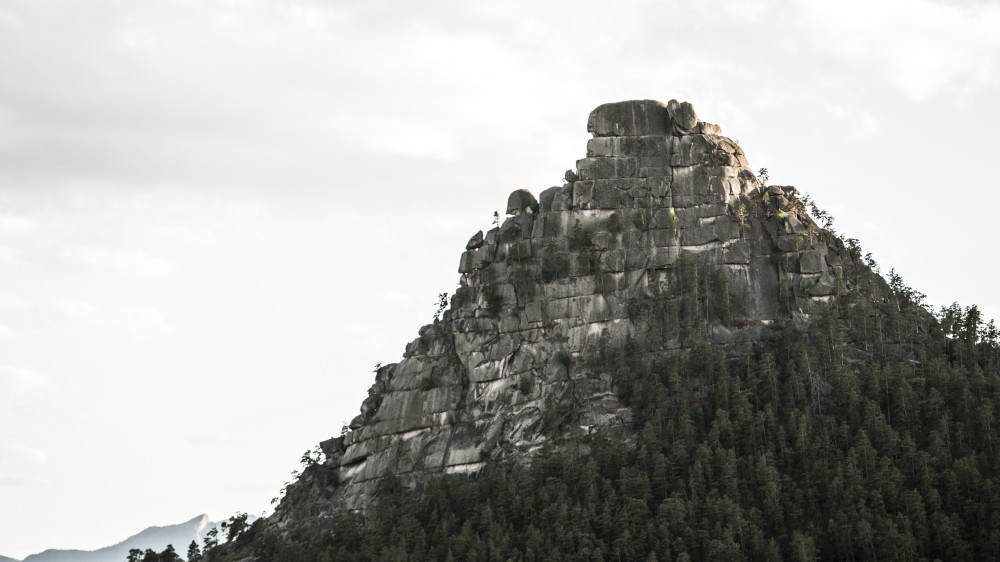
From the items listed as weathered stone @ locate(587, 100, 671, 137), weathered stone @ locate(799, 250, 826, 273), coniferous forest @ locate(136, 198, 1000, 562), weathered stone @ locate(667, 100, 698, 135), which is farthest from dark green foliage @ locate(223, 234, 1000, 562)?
weathered stone @ locate(587, 100, 671, 137)

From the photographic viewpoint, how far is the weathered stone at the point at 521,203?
15750cm

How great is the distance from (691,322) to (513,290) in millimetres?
19907

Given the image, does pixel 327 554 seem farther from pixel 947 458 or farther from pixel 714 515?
pixel 947 458

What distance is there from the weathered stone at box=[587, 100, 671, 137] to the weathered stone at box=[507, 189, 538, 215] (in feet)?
35.2

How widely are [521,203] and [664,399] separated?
31.9m

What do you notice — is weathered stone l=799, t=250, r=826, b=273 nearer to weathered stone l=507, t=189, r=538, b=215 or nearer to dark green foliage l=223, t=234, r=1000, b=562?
dark green foliage l=223, t=234, r=1000, b=562

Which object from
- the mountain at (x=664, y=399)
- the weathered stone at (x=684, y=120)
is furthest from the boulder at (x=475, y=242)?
the weathered stone at (x=684, y=120)

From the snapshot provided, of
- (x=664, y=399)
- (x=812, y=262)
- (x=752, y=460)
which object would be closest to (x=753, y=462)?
(x=752, y=460)

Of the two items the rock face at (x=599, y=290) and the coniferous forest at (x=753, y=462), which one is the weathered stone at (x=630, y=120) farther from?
the coniferous forest at (x=753, y=462)

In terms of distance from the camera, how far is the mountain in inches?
4690

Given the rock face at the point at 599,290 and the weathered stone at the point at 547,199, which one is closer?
the rock face at the point at 599,290

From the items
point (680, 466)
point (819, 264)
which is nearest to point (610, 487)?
point (680, 466)

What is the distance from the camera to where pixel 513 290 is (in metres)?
152

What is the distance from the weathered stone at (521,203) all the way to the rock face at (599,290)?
1.20 metres
